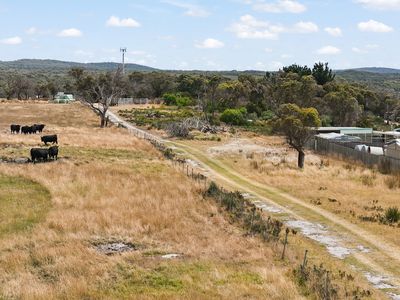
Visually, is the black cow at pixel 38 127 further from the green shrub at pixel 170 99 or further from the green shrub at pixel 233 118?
the green shrub at pixel 170 99

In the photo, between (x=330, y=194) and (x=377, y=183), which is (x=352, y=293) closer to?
(x=330, y=194)

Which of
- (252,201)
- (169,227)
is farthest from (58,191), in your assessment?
(252,201)

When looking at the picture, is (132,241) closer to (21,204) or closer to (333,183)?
(21,204)

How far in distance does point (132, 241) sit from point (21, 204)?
8486mm

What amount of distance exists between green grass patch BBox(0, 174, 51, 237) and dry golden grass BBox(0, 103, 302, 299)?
0.48 meters

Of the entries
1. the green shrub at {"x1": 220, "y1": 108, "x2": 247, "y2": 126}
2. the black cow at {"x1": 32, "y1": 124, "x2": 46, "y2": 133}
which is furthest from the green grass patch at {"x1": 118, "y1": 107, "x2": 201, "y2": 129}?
the black cow at {"x1": 32, "y1": 124, "x2": 46, "y2": 133}

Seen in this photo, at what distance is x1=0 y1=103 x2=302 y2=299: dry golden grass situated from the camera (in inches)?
598

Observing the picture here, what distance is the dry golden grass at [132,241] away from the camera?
49.8 ft

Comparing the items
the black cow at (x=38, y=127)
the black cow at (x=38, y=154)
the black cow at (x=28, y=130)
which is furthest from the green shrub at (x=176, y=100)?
the black cow at (x=38, y=154)

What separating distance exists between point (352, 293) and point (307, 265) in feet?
9.27

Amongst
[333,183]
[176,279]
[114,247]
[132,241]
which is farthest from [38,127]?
[176,279]

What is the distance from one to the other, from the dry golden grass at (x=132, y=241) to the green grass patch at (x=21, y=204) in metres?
0.48

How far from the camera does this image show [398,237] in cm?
2352

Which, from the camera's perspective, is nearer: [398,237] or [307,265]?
[307,265]
